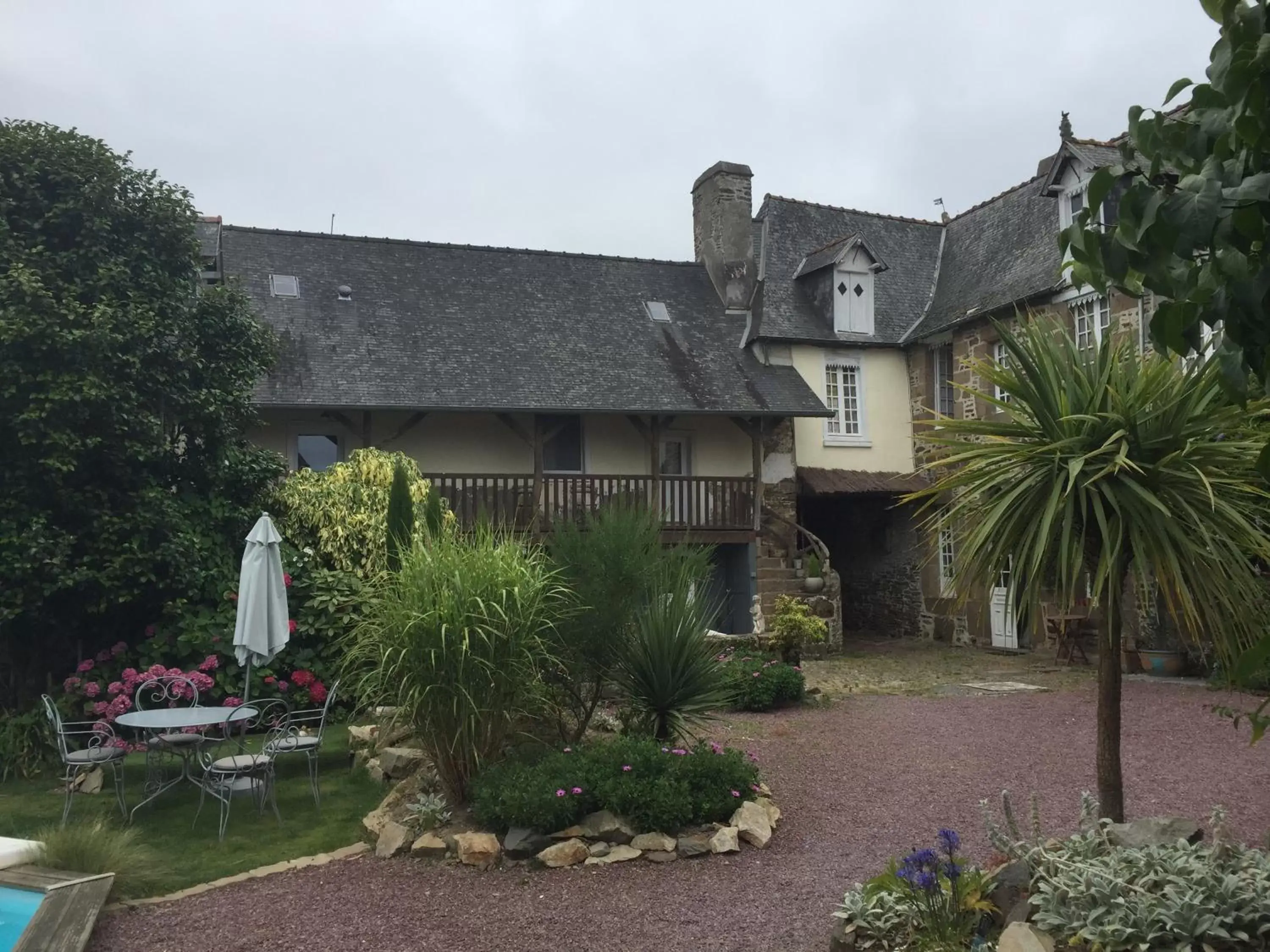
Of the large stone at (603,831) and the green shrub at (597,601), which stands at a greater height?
the green shrub at (597,601)

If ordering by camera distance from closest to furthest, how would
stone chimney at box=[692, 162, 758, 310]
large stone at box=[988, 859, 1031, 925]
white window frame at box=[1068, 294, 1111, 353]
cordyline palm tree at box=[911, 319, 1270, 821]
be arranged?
large stone at box=[988, 859, 1031, 925], cordyline palm tree at box=[911, 319, 1270, 821], white window frame at box=[1068, 294, 1111, 353], stone chimney at box=[692, 162, 758, 310]

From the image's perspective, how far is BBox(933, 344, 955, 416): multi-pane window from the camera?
60.1ft

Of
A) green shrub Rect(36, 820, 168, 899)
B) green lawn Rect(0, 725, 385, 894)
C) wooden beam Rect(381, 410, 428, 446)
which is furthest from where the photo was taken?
wooden beam Rect(381, 410, 428, 446)

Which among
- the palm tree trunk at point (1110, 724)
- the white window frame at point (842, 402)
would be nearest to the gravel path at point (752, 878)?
the palm tree trunk at point (1110, 724)

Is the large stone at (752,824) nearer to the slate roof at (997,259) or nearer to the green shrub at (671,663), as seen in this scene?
the green shrub at (671,663)

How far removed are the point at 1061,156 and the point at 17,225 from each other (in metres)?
14.1

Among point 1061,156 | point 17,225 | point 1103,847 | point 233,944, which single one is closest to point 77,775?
point 233,944

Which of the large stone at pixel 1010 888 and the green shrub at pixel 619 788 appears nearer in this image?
the large stone at pixel 1010 888

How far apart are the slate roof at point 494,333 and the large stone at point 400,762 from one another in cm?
768

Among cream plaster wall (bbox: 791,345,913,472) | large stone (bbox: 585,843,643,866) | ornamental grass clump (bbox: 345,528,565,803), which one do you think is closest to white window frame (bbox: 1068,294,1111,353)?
cream plaster wall (bbox: 791,345,913,472)

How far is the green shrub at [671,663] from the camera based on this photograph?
734 centimetres

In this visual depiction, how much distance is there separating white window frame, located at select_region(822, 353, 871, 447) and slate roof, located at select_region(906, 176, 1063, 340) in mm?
1164

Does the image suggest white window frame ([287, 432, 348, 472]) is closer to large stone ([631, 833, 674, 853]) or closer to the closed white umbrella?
the closed white umbrella

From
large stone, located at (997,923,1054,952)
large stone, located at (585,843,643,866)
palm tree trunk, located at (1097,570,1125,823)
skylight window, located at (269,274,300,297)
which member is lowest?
large stone, located at (585,843,643,866)
